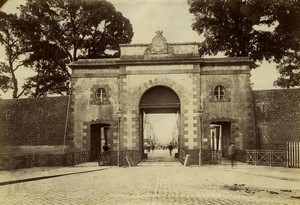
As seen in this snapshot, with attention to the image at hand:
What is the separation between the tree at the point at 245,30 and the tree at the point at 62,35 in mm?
7115

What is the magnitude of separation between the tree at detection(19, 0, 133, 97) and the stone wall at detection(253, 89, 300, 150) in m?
13.8

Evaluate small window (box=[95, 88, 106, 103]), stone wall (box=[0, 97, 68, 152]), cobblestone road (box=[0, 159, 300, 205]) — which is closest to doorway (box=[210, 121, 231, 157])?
small window (box=[95, 88, 106, 103])

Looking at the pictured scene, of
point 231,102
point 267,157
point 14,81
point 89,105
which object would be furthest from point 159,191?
point 14,81

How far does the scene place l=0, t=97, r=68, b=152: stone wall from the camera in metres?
26.6

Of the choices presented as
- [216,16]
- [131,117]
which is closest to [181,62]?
[131,117]

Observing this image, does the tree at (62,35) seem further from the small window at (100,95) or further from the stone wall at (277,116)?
the stone wall at (277,116)

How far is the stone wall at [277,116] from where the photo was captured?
25.1 meters

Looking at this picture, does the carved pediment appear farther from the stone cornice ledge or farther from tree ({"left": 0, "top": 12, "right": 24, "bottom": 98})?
tree ({"left": 0, "top": 12, "right": 24, "bottom": 98})

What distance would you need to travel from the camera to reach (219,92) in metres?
24.0

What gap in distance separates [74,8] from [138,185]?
23.1 m

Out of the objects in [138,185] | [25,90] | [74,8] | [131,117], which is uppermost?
[74,8]

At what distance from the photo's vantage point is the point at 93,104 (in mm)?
24359

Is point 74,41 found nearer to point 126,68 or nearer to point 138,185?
point 126,68

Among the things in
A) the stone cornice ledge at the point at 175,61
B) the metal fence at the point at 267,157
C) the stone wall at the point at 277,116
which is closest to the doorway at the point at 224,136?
the metal fence at the point at 267,157
